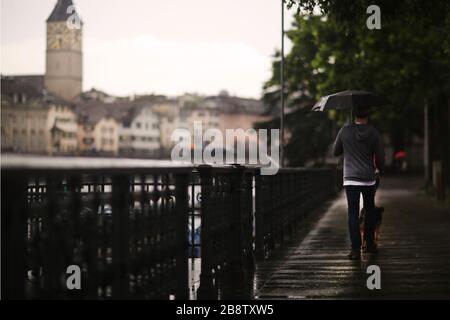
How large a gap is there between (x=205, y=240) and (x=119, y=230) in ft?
9.04

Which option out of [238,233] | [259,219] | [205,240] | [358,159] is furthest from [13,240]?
[259,219]

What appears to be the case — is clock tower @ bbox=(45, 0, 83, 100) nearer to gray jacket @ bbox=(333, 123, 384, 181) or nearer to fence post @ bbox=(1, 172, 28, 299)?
gray jacket @ bbox=(333, 123, 384, 181)

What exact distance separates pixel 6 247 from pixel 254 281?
559 cm

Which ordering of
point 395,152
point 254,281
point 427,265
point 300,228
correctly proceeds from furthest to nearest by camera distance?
point 395,152
point 300,228
point 427,265
point 254,281

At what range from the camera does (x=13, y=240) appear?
3.86m

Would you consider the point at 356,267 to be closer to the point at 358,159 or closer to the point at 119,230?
the point at 358,159

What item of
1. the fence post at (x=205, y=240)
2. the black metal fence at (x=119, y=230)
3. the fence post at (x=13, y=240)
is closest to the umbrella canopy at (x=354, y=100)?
the black metal fence at (x=119, y=230)

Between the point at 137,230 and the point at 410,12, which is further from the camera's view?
the point at 410,12

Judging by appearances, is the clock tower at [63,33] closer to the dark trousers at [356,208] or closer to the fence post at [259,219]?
the fence post at [259,219]

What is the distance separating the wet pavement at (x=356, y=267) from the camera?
8.32 m

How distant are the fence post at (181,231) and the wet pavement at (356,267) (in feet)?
5.91

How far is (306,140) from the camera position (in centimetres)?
6612
